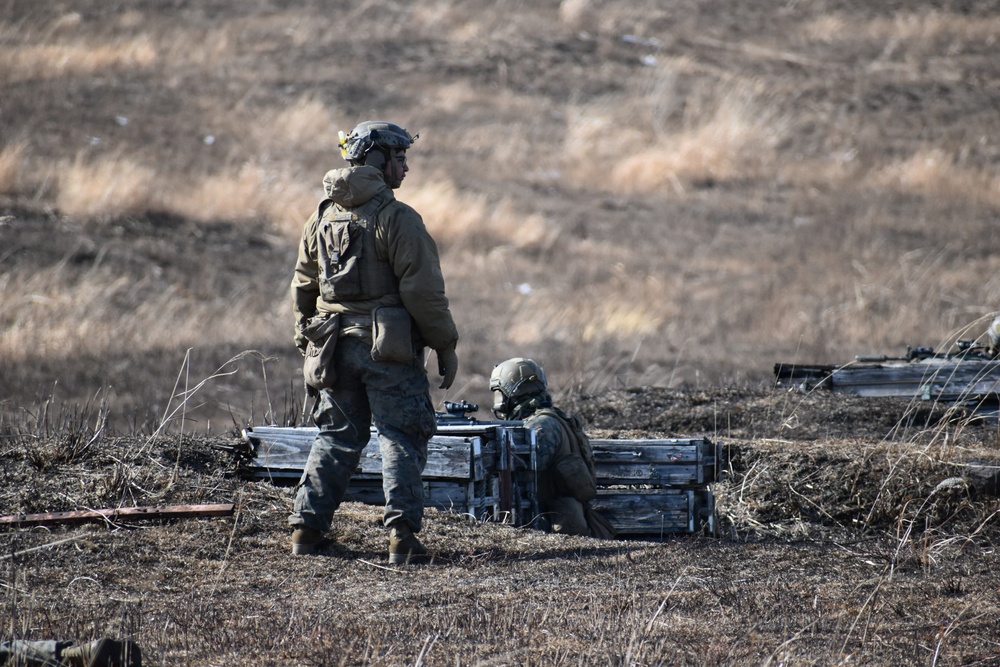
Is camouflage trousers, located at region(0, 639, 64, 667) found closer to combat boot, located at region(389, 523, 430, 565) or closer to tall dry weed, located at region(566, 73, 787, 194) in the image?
combat boot, located at region(389, 523, 430, 565)

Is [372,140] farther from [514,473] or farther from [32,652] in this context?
[32,652]

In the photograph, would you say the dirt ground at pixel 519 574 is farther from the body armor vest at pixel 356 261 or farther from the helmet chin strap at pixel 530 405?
the body armor vest at pixel 356 261

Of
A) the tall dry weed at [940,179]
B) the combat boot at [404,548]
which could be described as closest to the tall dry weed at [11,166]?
the combat boot at [404,548]

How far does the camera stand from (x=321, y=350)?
5.93 m

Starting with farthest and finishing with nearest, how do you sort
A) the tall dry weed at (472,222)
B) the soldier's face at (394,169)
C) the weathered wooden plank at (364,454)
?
the tall dry weed at (472,222)
the weathered wooden plank at (364,454)
the soldier's face at (394,169)

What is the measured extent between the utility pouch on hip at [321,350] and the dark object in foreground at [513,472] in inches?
43.6

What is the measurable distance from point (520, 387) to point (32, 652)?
433cm

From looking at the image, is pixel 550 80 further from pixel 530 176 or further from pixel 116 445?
pixel 116 445

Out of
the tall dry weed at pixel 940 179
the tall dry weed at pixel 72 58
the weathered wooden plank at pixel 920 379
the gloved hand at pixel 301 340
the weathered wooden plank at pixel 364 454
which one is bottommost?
the weathered wooden plank at pixel 364 454

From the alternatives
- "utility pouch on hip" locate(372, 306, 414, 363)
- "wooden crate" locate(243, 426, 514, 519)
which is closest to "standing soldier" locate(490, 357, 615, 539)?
"wooden crate" locate(243, 426, 514, 519)

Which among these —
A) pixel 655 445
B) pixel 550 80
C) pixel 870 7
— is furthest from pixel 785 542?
pixel 870 7

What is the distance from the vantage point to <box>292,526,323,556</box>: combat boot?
5973mm

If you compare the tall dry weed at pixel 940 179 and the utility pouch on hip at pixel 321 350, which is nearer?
the utility pouch on hip at pixel 321 350

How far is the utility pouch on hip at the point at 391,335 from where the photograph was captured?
5766 mm
